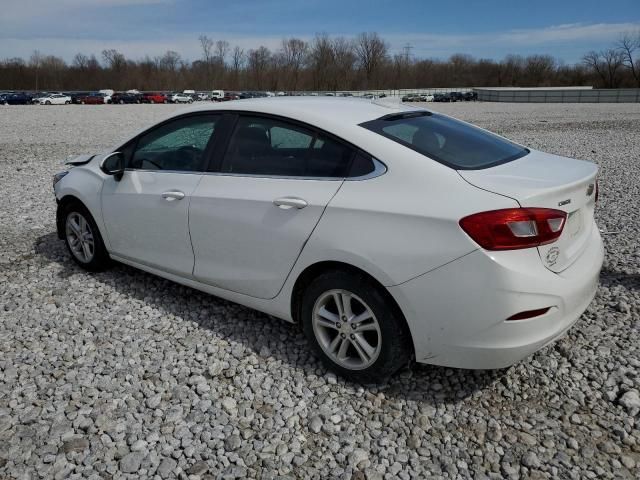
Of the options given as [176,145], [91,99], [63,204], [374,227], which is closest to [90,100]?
[91,99]

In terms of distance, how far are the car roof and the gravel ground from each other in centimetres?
153

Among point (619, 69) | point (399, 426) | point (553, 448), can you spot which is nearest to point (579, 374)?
point (553, 448)

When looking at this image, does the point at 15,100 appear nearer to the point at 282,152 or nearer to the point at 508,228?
the point at 282,152

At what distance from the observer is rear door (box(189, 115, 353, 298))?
3104 mm

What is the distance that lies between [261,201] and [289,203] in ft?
0.75

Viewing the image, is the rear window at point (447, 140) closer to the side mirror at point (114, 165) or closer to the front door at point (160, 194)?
the front door at point (160, 194)

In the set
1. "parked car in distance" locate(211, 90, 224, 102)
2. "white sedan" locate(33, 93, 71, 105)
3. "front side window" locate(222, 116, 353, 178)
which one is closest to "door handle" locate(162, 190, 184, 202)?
"front side window" locate(222, 116, 353, 178)

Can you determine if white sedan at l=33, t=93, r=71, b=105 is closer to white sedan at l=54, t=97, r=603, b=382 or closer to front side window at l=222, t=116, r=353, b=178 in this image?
white sedan at l=54, t=97, r=603, b=382

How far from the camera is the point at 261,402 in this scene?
3.05 meters

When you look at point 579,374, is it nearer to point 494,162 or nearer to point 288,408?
point 494,162

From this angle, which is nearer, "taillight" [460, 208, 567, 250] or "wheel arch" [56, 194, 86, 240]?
"taillight" [460, 208, 567, 250]

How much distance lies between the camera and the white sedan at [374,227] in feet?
8.50

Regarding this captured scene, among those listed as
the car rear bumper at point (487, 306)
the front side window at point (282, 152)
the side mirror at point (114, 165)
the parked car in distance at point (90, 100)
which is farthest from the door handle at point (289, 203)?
the parked car in distance at point (90, 100)

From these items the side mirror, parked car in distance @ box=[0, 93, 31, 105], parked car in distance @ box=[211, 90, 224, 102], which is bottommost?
the side mirror
